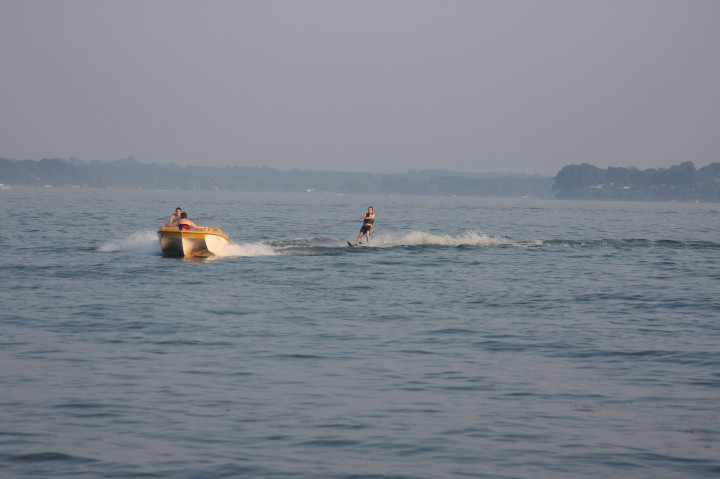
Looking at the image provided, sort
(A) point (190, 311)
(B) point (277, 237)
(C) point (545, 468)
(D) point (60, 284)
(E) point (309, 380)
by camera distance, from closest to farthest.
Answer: (C) point (545, 468) → (E) point (309, 380) → (A) point (190, 311) → (D) point (60, 284) → (B) point (277, 237)

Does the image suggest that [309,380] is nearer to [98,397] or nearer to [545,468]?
[98,397]

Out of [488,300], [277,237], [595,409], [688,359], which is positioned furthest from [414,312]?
[277,237]

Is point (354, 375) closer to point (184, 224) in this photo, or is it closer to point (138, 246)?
point (184, 224)

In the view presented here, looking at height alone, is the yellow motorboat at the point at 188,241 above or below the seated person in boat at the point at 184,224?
below

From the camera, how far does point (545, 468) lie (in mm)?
9492

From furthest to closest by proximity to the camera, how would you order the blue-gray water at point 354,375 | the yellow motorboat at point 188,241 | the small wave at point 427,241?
the small wave at point 427,241 < the yellow motorboat at point 188,241 < the blue-gray water at point 354,375

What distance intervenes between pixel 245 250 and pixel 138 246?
5.04 metres

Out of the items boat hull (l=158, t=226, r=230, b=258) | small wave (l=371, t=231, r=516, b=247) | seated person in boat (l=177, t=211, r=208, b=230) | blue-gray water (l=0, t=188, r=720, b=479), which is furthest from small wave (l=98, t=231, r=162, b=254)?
small wave (l=371, t=231, r=516, b=247)

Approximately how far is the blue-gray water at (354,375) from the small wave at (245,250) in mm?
5888

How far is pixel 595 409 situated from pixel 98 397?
281 inches

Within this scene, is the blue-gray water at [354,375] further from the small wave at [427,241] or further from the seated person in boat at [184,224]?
the small wave at [427,241]

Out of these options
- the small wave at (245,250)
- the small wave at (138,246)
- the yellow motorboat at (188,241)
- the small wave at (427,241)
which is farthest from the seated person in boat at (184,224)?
the small wave at (427,241)

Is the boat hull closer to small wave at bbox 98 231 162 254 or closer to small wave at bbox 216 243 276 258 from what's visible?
small wave at bbox 216 243 276 258

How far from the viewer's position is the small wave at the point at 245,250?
3409 centimetres
